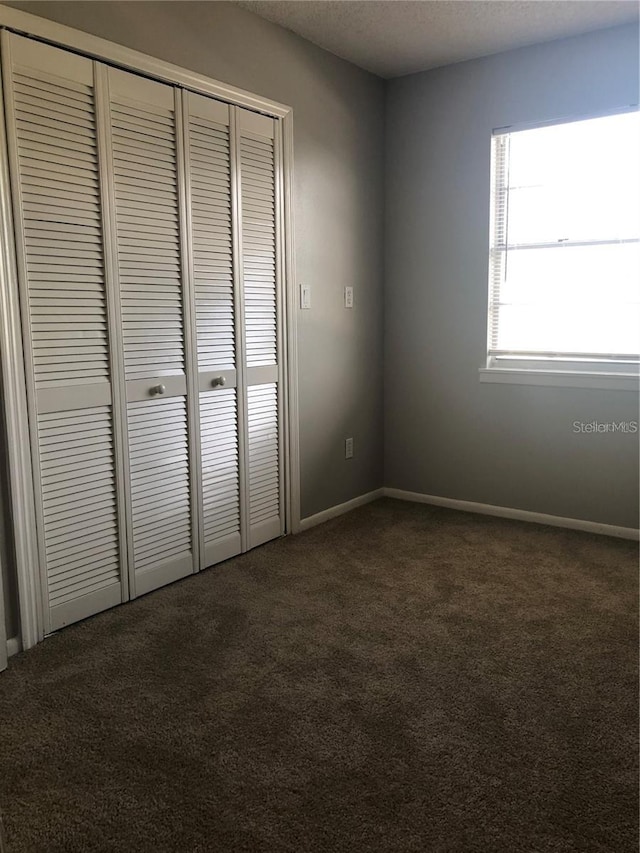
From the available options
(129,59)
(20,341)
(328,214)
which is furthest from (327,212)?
(20,341)

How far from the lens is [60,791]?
1786 millimetres

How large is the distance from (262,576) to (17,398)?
1.33 meters

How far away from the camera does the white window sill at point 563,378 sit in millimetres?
3520

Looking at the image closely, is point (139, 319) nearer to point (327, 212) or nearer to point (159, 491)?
point (159, 491)

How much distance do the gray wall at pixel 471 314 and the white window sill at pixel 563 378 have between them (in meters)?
0.04

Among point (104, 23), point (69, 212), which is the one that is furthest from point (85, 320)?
point (104, 23)

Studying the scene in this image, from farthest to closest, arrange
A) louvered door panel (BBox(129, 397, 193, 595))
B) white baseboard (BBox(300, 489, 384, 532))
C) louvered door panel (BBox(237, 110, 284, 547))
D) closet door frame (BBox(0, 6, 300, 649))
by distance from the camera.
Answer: white baseboard (BBox(300, 489, 384, 532))
louvered door panel (BBox(237, 110, 284, 547))
louvered door panel (BBox(129, 397, 193, 595))
closet door frame (BBox(0, 6, 300, 649))

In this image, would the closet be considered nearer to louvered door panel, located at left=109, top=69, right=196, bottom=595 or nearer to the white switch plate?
louvered door panel, located at left=109, top=69, right=196, bottom=595

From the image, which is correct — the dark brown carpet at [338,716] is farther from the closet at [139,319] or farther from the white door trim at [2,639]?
the closet at [139,319]

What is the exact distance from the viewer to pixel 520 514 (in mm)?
3947

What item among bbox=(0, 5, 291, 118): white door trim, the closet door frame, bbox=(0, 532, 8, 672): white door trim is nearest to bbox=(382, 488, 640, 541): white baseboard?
bbox=(0, 5, 291, 118): white door trim

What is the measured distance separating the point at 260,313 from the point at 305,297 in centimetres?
37

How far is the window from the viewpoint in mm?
3469

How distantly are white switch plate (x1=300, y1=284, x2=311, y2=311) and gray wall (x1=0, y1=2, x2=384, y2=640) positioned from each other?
0.03 meters
